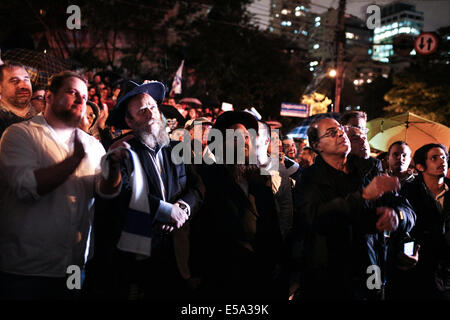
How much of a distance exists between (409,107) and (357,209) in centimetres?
3044

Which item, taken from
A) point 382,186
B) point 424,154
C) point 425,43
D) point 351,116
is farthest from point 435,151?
point 425,43

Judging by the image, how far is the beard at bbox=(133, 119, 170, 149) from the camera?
2.86m

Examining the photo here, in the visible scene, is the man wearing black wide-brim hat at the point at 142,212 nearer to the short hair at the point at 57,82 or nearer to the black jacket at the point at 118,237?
the black jacket at the point at 118,237

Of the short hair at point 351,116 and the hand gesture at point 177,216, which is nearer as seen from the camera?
the hand gesture at point 177,216

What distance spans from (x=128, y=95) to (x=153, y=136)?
0.42 metres

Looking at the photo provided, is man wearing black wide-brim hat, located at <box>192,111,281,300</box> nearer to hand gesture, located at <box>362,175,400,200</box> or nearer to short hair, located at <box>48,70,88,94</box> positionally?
hand gesture, located at <box>362,175,400,200</box>

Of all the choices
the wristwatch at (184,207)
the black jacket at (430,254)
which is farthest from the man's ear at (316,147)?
the wristwatch at (184,207)

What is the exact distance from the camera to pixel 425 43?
51.6 feet

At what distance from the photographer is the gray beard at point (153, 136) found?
9.37 feet

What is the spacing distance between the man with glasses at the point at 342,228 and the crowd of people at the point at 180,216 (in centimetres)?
1

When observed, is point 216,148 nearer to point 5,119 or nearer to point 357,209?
point 357,209

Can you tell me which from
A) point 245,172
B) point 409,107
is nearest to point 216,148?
point 245,172

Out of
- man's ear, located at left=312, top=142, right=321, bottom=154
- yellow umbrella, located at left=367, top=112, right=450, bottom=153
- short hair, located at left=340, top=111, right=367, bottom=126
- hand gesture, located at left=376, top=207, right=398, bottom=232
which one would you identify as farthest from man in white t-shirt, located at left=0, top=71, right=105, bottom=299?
yellow umbrella, located at left=367, top=112, right=450, bottom=153

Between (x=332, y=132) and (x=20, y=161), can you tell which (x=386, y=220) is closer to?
(x=332, y=132)
